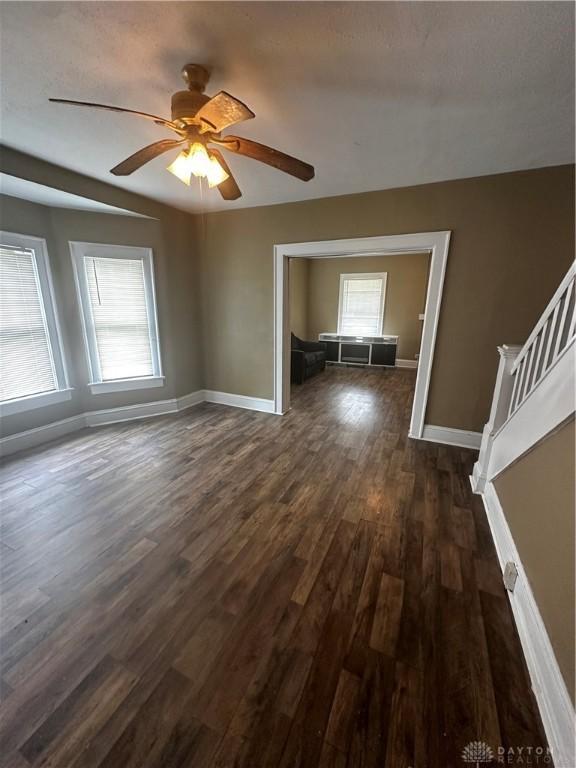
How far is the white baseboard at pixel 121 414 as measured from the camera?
2.99m

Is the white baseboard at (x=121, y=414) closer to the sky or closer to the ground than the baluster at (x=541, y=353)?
closer to the ground

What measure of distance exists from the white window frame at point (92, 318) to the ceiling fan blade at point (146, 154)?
189 cm

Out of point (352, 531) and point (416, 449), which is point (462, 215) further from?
point (352, 531)

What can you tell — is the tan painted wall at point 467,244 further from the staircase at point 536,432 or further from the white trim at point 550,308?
the white trim at point 550,308

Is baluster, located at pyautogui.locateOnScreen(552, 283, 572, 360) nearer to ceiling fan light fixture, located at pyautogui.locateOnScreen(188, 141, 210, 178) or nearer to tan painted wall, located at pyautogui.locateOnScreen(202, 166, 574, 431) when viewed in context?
tan painted wall, located at pyautogui.locateOnScreen(202, 166, 574, 431)

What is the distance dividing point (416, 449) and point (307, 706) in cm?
240

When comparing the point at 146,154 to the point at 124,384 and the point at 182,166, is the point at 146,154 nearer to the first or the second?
the point at 182,166

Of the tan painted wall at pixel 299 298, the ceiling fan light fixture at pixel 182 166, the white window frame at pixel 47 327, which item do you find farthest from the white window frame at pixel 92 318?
the tan painted wall at pixel 299 298

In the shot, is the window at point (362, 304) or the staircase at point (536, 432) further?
the window at point (362, 304)

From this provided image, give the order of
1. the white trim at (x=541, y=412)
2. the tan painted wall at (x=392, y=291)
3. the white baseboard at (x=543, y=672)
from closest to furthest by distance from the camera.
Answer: the white baseboard at (x=543, y=672) < the white trim at (x=541, y=412) < the tan painted wall at (x=392, y=291)

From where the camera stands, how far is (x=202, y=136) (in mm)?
1543

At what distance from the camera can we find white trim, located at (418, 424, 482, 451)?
3080 millimetres

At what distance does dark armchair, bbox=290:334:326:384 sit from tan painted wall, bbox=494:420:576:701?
396 centimetres

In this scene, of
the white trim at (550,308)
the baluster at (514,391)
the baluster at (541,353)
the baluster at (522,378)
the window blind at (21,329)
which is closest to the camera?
the white trim at (550,308)
